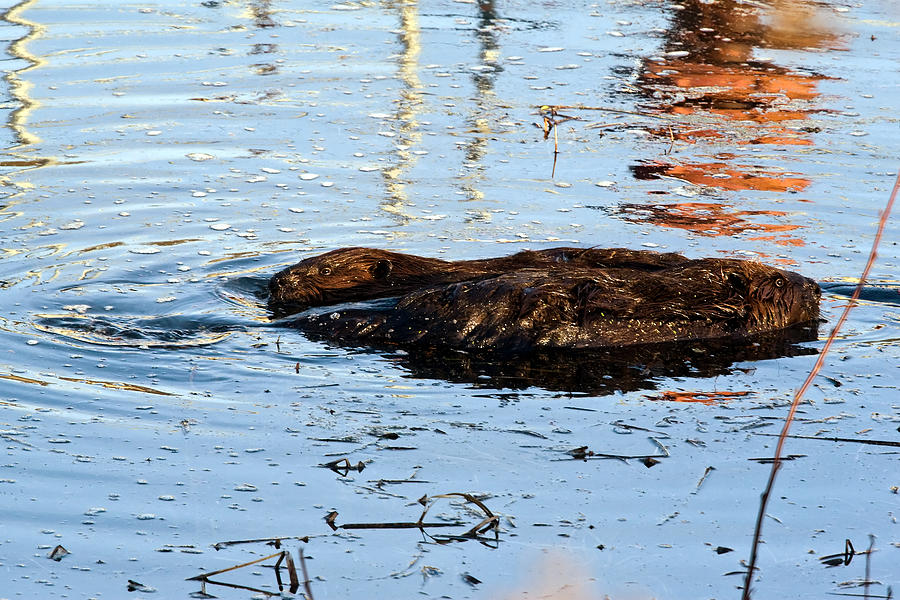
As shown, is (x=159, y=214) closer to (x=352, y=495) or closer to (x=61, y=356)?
(x=61, y=356)

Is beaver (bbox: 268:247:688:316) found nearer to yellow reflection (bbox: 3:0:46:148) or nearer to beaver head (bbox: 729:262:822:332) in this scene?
beaver head (bbox: 729:262:822:332)

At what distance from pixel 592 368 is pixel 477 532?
6.74ft

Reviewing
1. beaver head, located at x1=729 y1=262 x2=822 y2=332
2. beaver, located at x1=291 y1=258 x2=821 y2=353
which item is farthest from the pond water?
beaver head, located at x1=729 y1=262 x2=822 y2=332

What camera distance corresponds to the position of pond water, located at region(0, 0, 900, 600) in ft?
13.7

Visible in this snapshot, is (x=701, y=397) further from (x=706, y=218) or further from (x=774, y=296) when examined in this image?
(x=706, y=218)

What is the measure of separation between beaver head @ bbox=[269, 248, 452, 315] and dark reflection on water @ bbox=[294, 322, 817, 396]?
43 cm

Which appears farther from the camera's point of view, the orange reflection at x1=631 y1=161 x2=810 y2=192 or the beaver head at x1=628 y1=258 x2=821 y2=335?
the orange reflection at x1=631 y1=161 x2=810 y2=192

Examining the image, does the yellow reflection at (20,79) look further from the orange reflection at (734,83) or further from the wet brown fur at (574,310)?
the orange reflection at (734,83)

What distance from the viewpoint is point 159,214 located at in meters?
8.57

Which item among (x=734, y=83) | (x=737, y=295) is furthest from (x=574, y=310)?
(x=734, y=83)

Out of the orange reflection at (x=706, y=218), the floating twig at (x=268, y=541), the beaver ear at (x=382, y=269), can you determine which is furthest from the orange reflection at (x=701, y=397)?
the orange reflection at (x=706, y=218)

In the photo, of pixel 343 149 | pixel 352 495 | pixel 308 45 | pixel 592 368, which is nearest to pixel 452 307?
pixel 592 368

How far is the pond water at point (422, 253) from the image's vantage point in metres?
4.18

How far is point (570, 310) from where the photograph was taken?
6.20 meters
